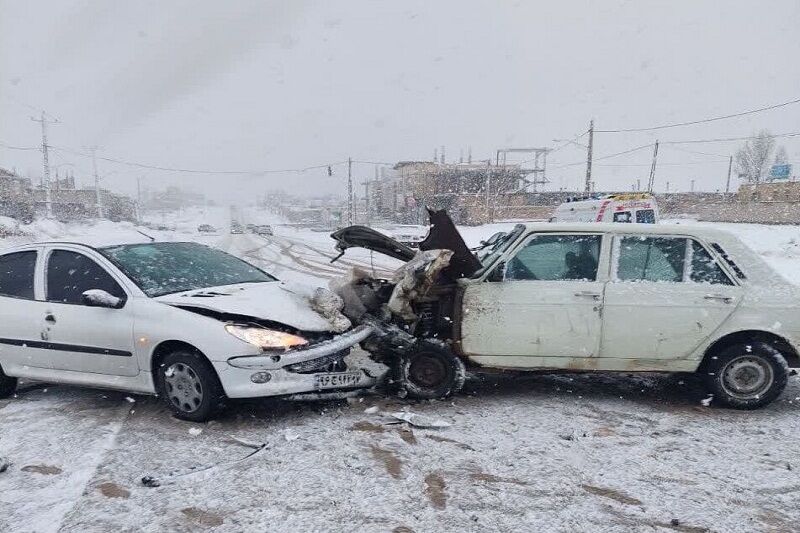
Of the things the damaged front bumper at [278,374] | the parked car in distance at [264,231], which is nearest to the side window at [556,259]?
the damaged front bumper at [278,374]

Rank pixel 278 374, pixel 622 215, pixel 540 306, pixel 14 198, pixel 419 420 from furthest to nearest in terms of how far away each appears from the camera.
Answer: pixel 14 198, pixel 622 215, pixel 540 306, pixel 419 420, pixel 278 374

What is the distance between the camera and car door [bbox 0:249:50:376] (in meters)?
4.59

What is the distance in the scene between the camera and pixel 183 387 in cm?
409

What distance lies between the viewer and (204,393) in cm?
399

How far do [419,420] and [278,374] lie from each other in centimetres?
117

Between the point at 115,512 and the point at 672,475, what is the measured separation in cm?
336

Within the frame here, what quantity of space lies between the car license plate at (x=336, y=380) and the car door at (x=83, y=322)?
1478 mm

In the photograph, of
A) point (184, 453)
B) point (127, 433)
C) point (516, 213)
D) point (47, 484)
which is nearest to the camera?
point (47, 484)

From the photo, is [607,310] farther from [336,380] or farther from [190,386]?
[190,386]

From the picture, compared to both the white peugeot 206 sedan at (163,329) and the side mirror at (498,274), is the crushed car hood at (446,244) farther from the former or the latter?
the white peugeot 206 sedan at (163,329)

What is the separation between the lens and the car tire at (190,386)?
13.1ft

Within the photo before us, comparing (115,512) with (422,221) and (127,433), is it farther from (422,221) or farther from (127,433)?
(422,221)

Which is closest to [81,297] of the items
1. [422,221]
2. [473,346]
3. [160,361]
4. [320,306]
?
[160,361]

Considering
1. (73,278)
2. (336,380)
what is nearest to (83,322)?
(73,278)
